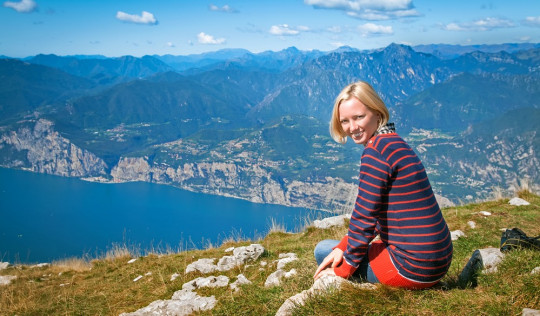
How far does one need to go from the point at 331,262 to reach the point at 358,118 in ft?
6.09

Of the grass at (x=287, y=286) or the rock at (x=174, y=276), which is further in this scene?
the rock at (x=174, y=276)

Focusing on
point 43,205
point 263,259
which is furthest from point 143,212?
point 263,259

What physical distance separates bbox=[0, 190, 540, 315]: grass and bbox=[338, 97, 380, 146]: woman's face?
6.05 feet

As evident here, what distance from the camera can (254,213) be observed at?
654ft

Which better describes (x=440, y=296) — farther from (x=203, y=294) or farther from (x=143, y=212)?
(x=143, y=212)

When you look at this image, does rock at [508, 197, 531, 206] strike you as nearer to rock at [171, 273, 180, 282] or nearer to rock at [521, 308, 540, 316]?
rock at [521, 308, 540, 316]

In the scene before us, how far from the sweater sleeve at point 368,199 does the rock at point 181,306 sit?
2919mm

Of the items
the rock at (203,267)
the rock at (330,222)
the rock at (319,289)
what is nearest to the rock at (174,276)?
the rock at (203,267)

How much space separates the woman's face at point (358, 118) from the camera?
390cm

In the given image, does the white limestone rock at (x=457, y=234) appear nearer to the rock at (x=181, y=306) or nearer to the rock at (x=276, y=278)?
the rock at (x=276, y=278)

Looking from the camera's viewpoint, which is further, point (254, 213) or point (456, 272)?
point (254, 213)

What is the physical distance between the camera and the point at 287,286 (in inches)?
210

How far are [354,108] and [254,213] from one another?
198411 mm

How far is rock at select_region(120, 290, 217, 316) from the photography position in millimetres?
5438
